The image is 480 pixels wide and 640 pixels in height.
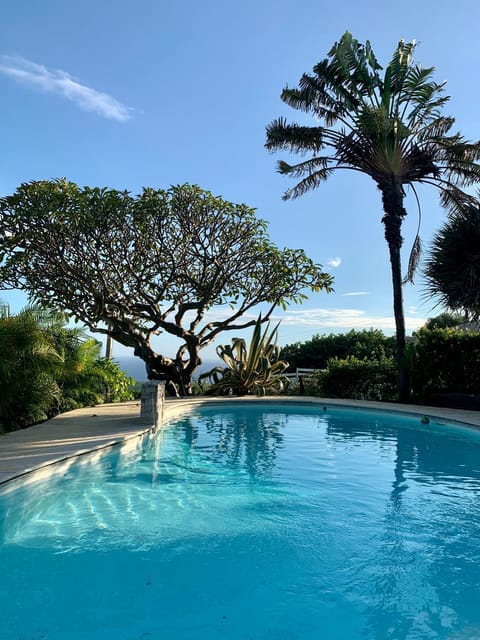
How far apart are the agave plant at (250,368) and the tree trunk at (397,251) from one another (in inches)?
178

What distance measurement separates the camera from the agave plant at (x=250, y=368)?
1622 centimetres

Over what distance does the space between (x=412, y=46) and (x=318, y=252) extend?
6.96 meters

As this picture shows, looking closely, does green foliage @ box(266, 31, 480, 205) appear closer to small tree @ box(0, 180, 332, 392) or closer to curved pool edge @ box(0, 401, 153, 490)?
small tree @ box(0, 180, 332, 392)

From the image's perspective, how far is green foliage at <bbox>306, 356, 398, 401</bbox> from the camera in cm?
1493

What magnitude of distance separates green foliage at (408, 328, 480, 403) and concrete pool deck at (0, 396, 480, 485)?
42.9 inches

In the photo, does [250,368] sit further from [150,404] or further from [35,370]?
[35,370]

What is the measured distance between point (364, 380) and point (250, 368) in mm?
3995

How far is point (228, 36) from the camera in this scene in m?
11.4

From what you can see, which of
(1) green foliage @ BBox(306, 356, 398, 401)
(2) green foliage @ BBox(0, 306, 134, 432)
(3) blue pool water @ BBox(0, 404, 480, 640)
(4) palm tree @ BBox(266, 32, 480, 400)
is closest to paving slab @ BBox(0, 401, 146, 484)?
(3) blue pool water @ BBox(0, 404, 480, 640)

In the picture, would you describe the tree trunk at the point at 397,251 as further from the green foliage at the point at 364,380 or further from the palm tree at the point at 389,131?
the green foliage at the point at 364,380

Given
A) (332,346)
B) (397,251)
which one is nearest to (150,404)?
(397,251)

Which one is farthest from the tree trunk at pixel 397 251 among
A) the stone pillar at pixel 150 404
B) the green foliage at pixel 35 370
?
the green foliage at pixel 35 370

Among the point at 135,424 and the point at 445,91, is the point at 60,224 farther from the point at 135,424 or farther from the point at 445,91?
the point at 445,91

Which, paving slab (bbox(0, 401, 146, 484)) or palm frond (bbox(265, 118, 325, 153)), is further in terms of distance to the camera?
palm frond (bbox(265, 118, 325, 153))
